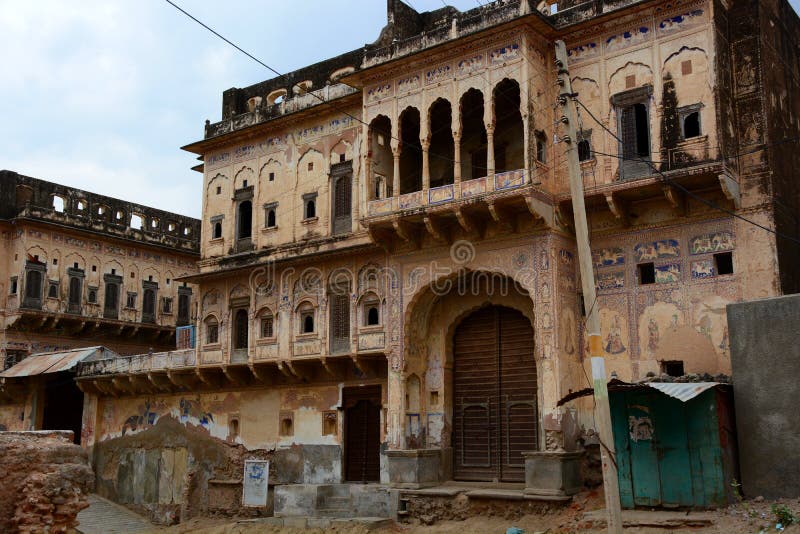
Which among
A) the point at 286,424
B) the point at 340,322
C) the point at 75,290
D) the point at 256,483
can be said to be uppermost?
the point at 75,290

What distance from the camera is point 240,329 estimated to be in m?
25.4

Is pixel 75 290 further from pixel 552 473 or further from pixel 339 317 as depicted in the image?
pixel 552 473

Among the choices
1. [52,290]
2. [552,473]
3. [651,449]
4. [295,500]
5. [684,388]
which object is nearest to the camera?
[684,388]

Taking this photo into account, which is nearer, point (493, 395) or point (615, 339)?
point (615, 339)

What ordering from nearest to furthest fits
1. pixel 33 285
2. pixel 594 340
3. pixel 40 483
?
1. pixel 594 340
2. pixel 40 483
3. pixel 33 285

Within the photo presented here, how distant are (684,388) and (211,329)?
15.7 m

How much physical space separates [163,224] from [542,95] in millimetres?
23209

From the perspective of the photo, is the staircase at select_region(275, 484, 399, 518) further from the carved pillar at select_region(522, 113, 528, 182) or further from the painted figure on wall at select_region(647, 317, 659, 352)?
the carved pillar at select_region(522, 113, 528, 182)

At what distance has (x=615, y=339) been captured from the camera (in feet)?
59.0

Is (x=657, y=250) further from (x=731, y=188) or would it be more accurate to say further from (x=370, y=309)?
(x=370, y=309)

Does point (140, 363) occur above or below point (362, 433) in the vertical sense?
above

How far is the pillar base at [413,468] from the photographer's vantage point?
63.0ft

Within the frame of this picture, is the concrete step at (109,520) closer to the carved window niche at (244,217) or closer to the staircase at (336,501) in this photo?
the staircase at (336,501)

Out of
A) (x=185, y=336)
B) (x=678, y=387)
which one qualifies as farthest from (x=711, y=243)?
Answer: (x=185, y=336)
